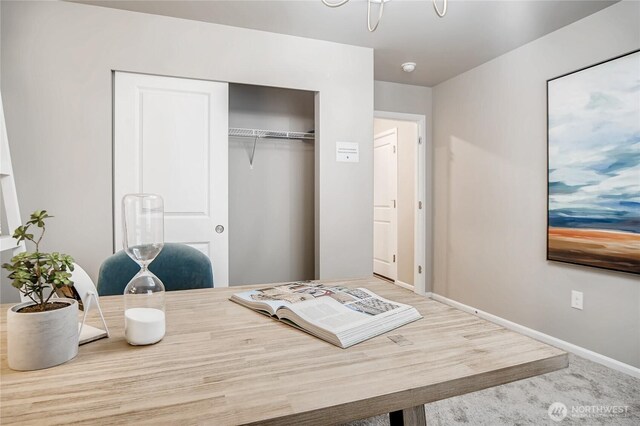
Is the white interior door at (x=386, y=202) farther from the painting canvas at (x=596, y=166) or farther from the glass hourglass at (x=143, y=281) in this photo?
the glass hourglass at (x=143, y=281)

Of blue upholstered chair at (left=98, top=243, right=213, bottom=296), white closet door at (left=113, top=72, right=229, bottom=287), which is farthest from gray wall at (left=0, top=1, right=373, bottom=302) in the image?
blue upholstered chair at (left=98, top=243, right=213, bottom=296)

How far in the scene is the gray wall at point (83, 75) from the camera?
229cm

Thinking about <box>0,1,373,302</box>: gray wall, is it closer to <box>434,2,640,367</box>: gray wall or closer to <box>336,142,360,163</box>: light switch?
<box>336,142,360,163</box>: light switch

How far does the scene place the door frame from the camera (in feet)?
13.6

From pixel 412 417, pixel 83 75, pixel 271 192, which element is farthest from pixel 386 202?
pixel 412 417

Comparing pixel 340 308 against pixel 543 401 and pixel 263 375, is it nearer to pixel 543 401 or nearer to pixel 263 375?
pixel 263 375

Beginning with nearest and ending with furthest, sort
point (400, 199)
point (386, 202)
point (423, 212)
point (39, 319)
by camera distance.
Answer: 1. point (39, 319)
2. point (423, 212)
3. point (400, 199)
4. point (386, 202)

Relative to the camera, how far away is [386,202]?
199 inches

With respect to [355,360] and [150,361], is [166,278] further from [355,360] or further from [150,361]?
[355,360]

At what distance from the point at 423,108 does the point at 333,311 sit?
3.70 meters

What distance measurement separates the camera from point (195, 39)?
2.64m

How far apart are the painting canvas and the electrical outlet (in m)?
0.24

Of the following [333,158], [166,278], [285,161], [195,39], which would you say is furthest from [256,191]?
[166,278]

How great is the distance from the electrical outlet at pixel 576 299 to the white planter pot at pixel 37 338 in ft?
10.0
